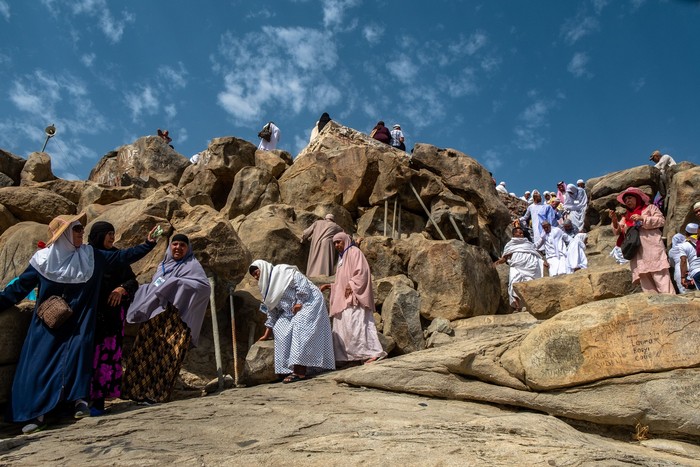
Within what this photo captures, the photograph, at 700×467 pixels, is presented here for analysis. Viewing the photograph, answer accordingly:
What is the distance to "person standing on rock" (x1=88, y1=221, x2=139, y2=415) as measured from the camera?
4602 millimetres

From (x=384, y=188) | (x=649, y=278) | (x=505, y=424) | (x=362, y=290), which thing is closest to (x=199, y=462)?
(x=505, y=424)

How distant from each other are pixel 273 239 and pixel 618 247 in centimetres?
569

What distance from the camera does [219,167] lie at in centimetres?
1434

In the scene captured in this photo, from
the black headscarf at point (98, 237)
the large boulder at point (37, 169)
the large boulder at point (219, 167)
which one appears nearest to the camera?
the black headscarf at point (98, 237)

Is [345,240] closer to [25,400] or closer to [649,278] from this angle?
[649,278]

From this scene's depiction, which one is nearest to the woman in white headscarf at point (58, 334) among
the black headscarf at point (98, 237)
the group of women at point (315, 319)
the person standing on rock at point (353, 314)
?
the black headscarf at point (98, 237)

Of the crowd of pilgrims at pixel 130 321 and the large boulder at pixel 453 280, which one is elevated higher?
the large boulder at pixel 453 280

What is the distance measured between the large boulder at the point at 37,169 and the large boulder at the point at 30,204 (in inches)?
132

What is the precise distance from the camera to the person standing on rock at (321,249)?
926 cm

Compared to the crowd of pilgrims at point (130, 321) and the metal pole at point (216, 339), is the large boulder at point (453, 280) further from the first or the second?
the metal pole at point (216, 339)

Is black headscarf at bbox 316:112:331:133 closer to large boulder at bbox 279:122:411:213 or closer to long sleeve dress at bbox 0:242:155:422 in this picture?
large boulder at bbox 279:122:411:213

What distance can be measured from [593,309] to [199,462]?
125 inches

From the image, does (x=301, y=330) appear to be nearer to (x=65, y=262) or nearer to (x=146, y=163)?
(x=65, y=262)

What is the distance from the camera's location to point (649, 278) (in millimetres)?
5816
